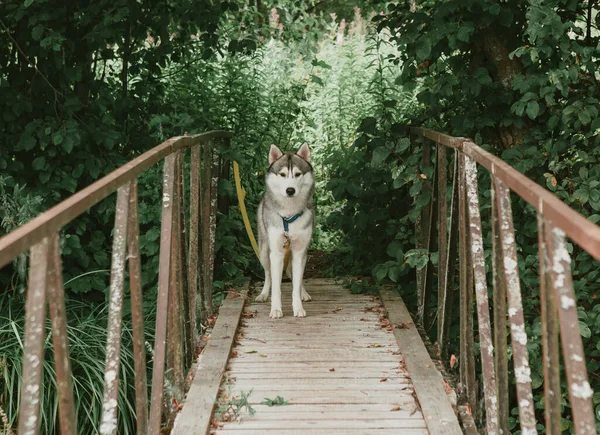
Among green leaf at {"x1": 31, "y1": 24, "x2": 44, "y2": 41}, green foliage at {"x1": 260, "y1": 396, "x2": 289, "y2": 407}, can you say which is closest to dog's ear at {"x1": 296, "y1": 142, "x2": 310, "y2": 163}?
green leaf at {"x1": 31, "y1": 24, "x2": 44, "y2": 41}

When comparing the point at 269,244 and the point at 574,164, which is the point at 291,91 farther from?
the point at 574,164

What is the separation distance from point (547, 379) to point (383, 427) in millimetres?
1651

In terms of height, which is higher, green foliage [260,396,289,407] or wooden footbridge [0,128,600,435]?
wooden footbridge [0,128,600,435]

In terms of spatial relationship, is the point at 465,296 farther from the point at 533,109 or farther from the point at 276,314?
the point at 276,314

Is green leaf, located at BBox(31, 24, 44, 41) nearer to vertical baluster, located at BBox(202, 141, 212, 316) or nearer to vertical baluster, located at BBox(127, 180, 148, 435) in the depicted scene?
vertical baluster, located at BBox(202, 141, 212, 316)

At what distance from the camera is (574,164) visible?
440 centimetres

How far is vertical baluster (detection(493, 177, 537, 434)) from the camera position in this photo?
206 cm

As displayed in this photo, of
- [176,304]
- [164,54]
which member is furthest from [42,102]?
[176,304]

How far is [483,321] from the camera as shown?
271cm

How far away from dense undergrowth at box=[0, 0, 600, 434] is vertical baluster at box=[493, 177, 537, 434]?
180 cm

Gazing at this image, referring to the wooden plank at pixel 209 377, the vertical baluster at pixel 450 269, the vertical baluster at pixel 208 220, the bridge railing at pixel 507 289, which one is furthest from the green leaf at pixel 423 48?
the wooden plank at pixel 209 377

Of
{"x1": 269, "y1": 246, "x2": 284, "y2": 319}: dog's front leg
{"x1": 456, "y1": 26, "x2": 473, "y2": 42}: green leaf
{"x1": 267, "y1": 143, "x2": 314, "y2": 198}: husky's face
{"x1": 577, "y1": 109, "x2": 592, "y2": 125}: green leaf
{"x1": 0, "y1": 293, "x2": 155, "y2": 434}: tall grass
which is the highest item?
{"x1": 456, "y1": 26, "x2": 473, "y2": 42}: green leaf

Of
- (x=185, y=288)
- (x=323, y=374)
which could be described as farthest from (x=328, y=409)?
(x=185, y=288)

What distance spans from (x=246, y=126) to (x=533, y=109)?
3.47 meters
